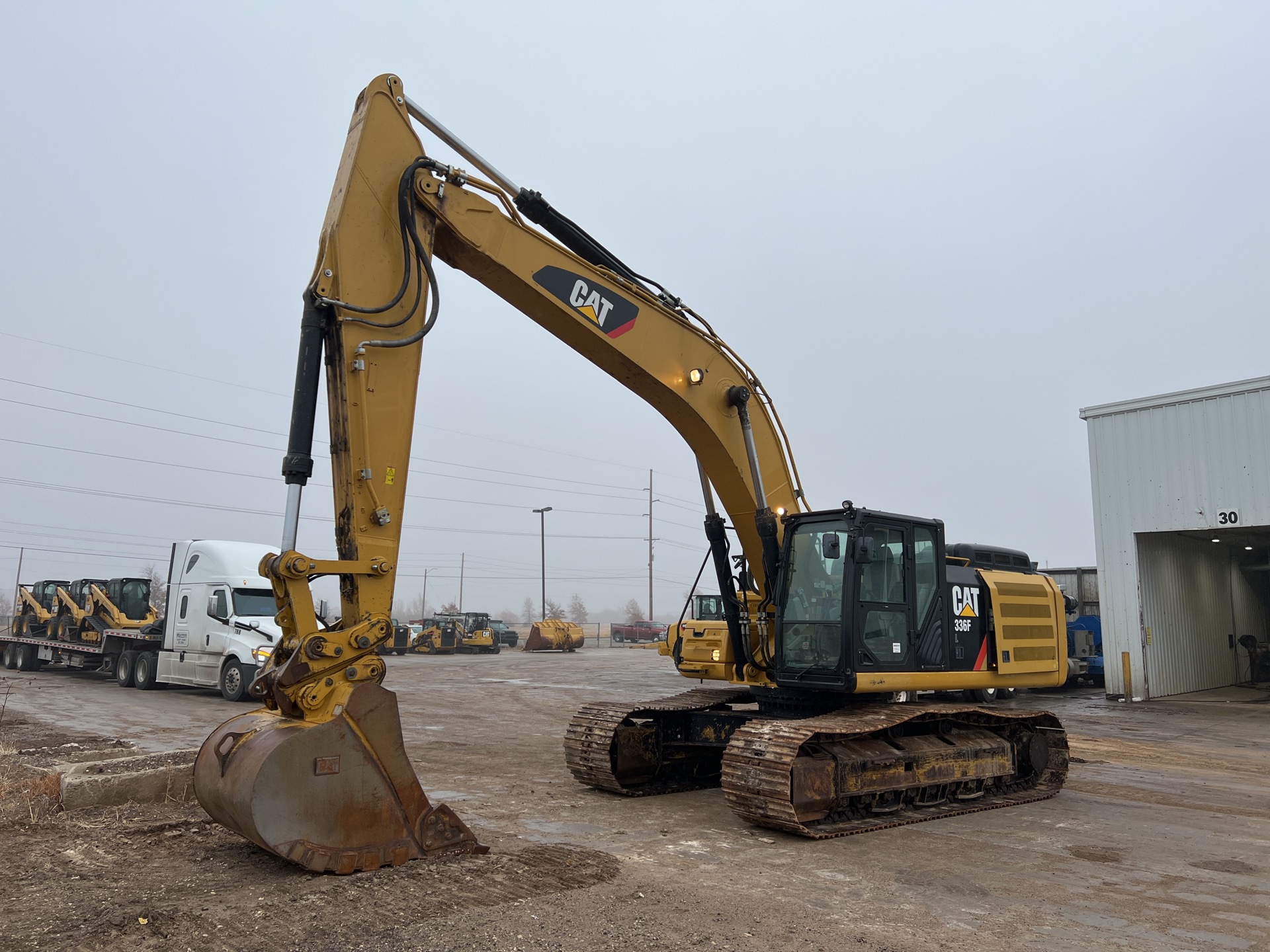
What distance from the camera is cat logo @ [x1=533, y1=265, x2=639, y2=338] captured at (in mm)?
7281

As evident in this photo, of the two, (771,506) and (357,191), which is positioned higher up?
(357,191)

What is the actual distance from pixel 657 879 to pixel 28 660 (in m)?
27.6

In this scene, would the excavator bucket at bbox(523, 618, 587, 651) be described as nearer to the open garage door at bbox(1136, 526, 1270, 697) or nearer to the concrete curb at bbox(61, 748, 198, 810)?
the open garage door at bbox(1136, 526, 1270, 697)

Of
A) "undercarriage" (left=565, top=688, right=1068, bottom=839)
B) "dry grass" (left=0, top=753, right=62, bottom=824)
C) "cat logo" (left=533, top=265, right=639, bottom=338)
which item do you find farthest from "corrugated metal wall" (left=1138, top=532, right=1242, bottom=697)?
"dry grass" (left=0, top=753, right=62, bottom=824)

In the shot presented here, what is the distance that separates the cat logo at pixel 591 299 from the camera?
7281 mm

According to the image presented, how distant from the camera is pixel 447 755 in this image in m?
11.3

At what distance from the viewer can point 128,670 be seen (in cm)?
2152

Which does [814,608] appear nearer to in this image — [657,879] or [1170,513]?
[657,879]

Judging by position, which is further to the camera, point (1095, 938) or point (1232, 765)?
point (1232, 765)

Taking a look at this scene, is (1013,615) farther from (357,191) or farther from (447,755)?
(357,191)

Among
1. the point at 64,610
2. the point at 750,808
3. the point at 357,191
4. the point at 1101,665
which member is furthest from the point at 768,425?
the point at 64,610

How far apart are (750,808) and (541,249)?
4.53 meters

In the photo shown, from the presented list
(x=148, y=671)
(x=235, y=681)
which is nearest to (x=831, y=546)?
(x=235, y=681)

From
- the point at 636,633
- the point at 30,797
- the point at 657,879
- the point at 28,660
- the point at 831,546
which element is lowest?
the point at 657,879
